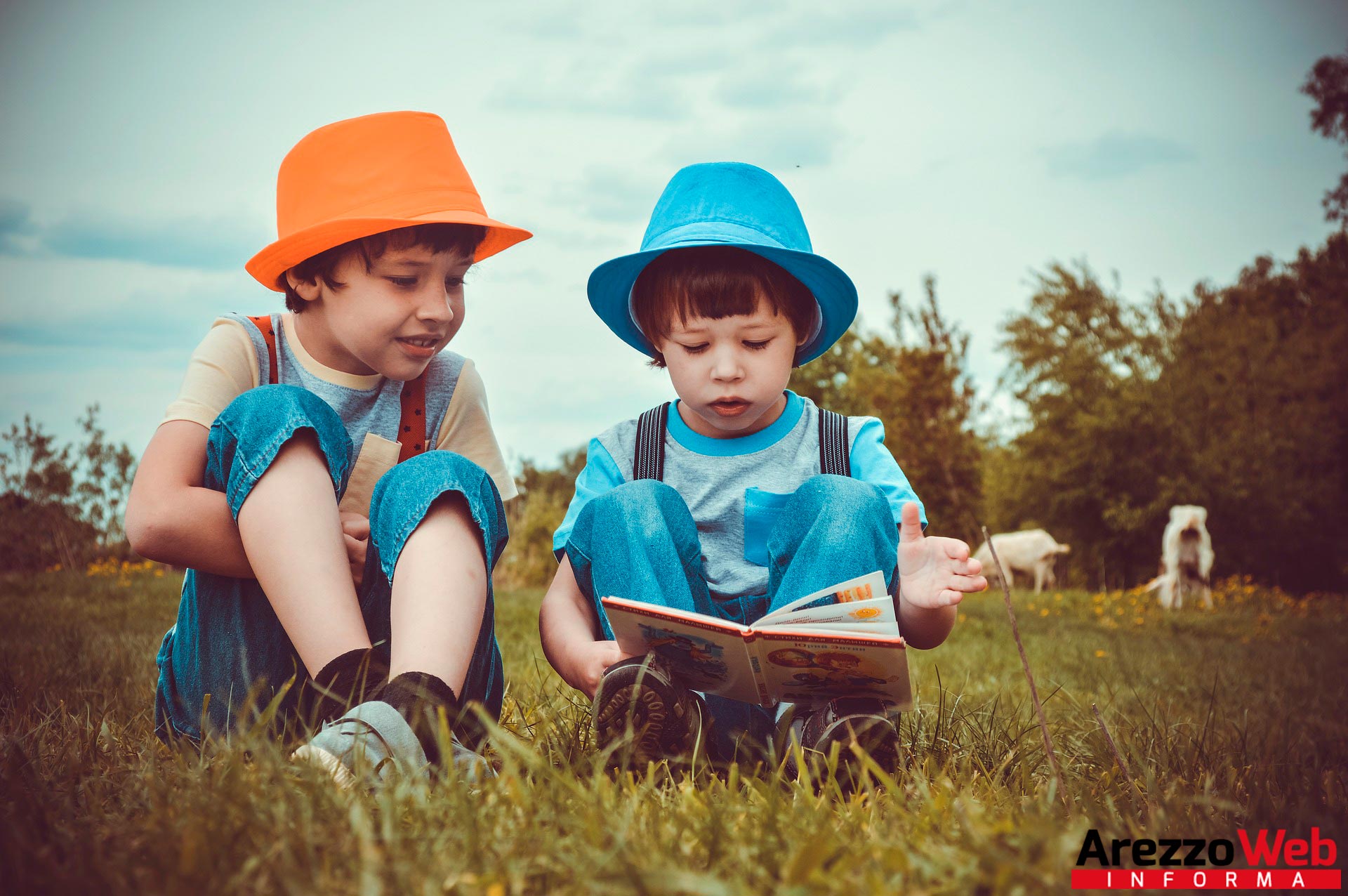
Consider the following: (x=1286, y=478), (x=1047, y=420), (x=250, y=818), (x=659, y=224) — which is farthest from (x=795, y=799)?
(x=1286, y=478)

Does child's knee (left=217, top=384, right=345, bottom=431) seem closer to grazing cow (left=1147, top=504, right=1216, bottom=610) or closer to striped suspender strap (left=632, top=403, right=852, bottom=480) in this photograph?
striped suspender strap (left=632, top=403, right=852, bottom=480)

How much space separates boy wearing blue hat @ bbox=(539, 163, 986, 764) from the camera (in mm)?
1749

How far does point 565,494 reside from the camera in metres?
13.9

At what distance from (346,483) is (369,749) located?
A: 2.93ft

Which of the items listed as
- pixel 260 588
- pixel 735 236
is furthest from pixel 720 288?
pixel 260 588

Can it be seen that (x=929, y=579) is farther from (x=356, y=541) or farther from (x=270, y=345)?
(x=270, y=345)

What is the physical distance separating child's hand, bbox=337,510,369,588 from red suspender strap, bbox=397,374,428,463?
0.23 metres

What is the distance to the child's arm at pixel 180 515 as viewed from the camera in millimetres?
1698

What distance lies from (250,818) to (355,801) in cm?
14

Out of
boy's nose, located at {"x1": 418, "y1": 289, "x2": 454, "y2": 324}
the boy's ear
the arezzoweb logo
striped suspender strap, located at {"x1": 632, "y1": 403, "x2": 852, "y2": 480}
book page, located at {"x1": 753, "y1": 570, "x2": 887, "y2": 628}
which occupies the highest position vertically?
the boy's ear

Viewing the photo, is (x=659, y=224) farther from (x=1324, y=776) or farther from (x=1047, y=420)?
(x=1047, y=420)

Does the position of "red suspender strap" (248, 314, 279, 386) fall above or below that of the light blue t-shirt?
above

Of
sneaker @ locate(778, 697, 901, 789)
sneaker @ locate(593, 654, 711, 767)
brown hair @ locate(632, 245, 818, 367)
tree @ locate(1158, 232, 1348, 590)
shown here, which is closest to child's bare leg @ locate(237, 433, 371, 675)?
sneaker @ locate(593, 654, 711, 767)

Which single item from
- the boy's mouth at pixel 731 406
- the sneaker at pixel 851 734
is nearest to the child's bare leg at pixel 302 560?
the sneaker at pixel 851 734
